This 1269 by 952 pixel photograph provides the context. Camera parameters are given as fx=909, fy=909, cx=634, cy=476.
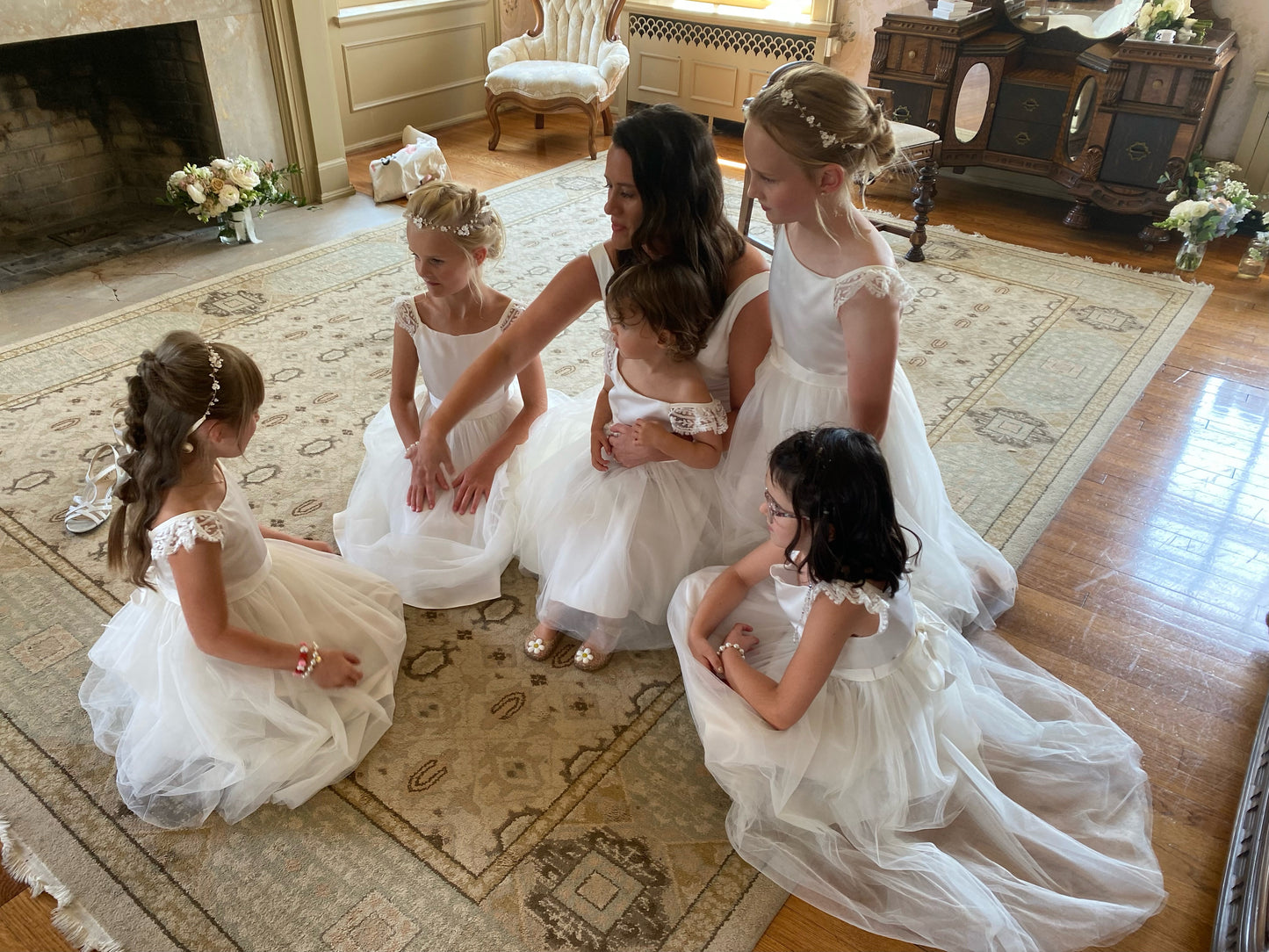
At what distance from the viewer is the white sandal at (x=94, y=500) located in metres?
2.41

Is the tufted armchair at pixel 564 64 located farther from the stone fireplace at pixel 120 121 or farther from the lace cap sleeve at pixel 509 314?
the lace cap sleeve at pixel 509 314

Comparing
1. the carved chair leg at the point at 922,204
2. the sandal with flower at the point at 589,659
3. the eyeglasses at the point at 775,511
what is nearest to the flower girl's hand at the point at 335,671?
the sandal with flower at the point at 589,659

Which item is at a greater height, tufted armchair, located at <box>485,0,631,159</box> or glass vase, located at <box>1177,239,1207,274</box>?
tufted armchair, located at <box>485,0,631,159</box>

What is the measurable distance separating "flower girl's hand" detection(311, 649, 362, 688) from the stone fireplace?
313cm

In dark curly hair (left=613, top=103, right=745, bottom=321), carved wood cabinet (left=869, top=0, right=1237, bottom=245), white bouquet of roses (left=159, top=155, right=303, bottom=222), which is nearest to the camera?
dark curly hair (left=613, top=103, right=745, bottom=321)

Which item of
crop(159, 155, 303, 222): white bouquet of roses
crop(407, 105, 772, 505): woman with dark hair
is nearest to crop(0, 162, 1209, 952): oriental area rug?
crop(407, 105, 772, 505): woman with dark hair

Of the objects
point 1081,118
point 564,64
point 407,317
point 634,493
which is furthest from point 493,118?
point 634,493

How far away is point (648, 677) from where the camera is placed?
6.69ft

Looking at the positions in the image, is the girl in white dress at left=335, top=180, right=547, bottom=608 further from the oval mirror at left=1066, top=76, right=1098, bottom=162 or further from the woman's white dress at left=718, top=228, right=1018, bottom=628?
the oval mirror at left=1066, top=76, right=1098, bottom=162

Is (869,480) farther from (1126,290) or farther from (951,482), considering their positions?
(1126,290)

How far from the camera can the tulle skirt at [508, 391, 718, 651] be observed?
6.56 ft

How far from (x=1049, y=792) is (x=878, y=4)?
5.00m

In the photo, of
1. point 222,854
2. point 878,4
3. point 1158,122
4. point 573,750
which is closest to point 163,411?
point 222,854

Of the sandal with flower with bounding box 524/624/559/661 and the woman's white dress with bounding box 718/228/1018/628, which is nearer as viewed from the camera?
the woman's white dress with bounding box 718/228/1018/628
